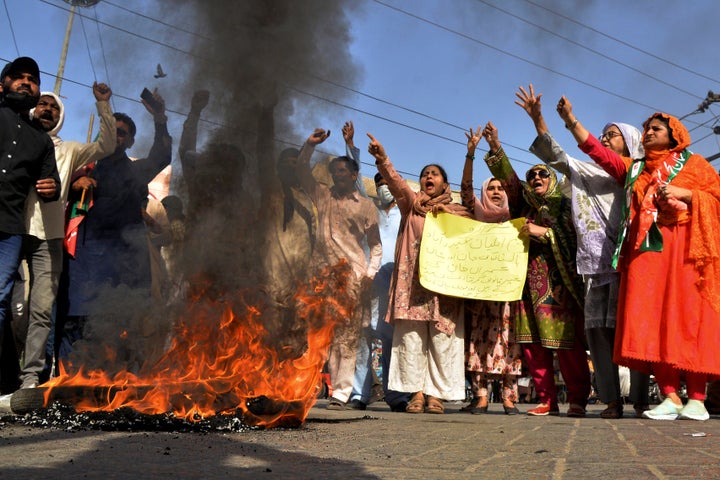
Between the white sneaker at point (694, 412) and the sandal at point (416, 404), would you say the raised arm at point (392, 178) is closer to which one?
the sandal at point (416, 404)

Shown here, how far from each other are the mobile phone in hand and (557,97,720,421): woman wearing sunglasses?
3193 mm

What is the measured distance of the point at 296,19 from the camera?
4.91 metres

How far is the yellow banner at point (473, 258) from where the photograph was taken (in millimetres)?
6617

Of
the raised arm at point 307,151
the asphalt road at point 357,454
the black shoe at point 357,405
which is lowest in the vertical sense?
the black shoe at point 357,405

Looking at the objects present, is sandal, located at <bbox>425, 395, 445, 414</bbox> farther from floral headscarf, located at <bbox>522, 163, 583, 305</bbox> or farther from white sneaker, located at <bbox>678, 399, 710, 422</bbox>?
white sneaker, located at <bbox>678, 399, 710, 422</bbox>

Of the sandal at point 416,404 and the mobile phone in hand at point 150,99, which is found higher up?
the mobile phone in hand at point 150,99

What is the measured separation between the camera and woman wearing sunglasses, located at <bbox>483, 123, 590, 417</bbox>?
6387mm

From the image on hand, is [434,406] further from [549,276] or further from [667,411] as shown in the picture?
[667,411]

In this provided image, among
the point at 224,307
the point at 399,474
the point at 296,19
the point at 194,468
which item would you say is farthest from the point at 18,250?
the point at 399,474

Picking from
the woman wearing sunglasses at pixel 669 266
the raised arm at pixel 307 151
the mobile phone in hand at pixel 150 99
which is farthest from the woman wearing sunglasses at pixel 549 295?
the mobile phone in hand at pixel 150 99

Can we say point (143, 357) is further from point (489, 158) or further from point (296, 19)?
point (489, 158)

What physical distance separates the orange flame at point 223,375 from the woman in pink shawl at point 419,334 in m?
2.26

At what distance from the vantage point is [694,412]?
5203 mm

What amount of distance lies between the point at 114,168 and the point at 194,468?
4.50m
